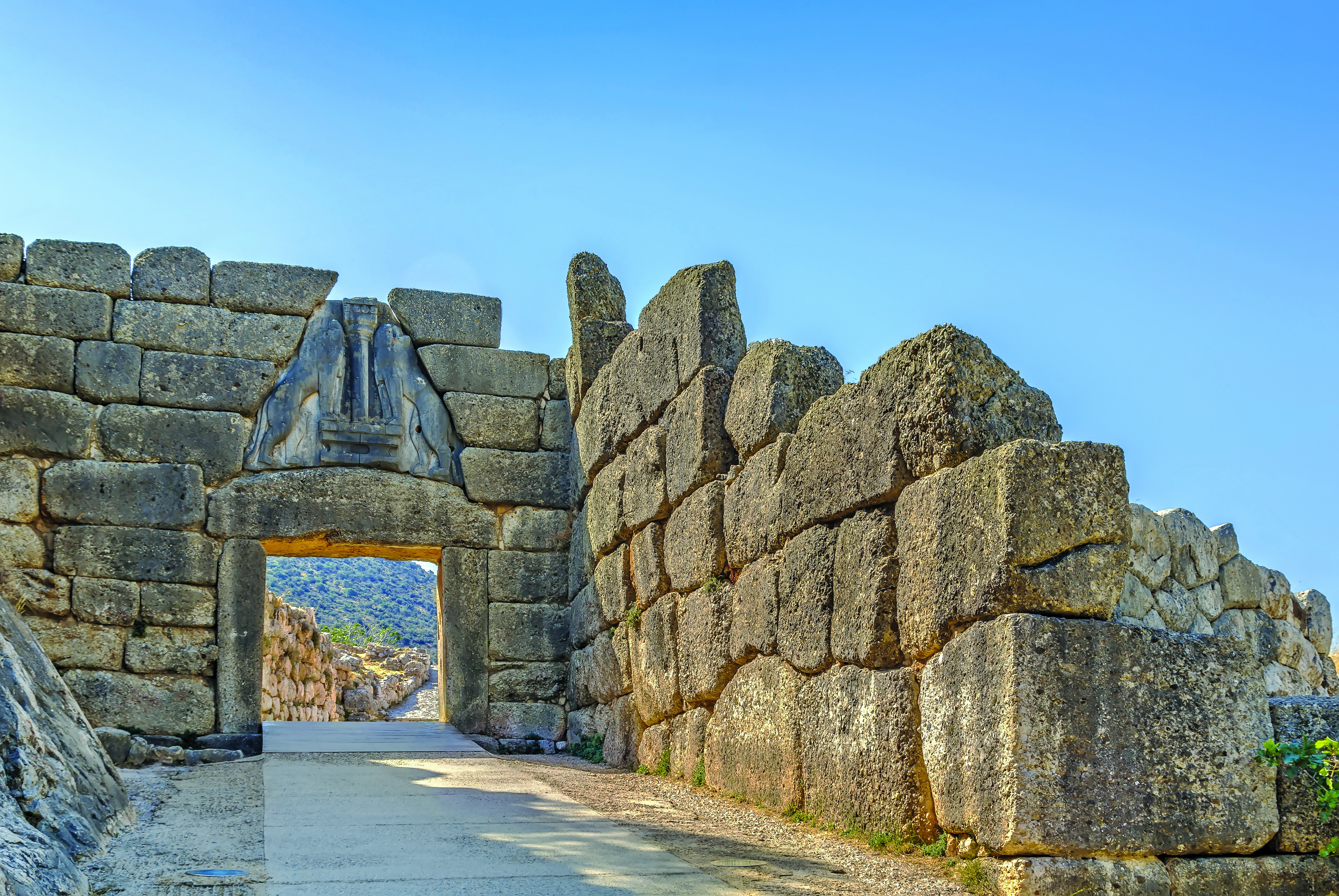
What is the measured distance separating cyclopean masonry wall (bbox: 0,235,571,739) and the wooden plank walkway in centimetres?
35

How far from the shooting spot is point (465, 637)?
8.84 meters

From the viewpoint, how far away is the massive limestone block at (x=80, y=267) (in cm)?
840

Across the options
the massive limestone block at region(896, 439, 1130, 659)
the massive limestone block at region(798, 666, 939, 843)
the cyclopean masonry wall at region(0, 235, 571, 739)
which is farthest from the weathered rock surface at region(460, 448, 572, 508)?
the massive limestone block at region(896, 439, 1130, 659)

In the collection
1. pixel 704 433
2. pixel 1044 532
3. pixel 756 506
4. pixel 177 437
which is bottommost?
pixel 1044 532

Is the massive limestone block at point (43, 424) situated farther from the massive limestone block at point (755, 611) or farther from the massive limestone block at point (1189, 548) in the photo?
the massive limestone block at point (1189, 548)

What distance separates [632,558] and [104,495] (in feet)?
12.7

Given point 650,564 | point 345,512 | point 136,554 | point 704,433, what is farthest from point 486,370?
point 704,433

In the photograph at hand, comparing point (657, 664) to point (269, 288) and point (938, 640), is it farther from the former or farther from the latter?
point (269, 288)

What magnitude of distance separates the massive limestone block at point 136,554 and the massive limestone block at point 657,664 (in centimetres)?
331

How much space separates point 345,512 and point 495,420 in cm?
139

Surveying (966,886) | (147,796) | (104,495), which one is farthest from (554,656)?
(966,886)

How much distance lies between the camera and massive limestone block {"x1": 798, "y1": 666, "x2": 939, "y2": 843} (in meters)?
3.96

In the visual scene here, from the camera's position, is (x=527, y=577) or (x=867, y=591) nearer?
(x=867, y=591)

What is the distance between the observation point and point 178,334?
28.1 feet
